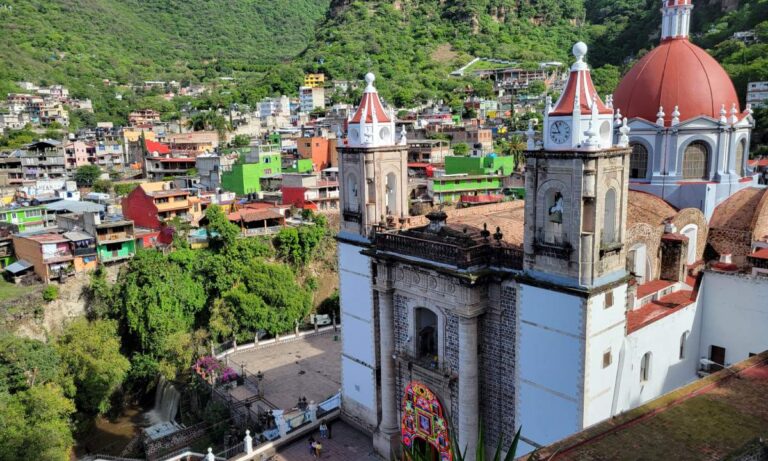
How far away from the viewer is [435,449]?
820 inches

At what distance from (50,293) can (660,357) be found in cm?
3276

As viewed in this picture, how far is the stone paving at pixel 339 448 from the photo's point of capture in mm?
22688

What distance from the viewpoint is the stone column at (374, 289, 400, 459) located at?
21672mm

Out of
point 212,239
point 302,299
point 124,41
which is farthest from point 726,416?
point 124,41

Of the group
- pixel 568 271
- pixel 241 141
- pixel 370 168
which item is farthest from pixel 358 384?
pixel 241 141

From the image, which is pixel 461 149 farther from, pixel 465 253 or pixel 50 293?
pixel 465 253

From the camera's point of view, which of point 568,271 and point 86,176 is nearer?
point 568,271

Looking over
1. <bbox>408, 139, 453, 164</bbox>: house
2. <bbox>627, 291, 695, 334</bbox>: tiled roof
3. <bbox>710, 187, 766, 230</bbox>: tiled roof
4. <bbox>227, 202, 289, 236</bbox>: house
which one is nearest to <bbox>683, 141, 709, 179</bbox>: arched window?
<bbox>710, 187, 766, 230</bbox>: tiled roof

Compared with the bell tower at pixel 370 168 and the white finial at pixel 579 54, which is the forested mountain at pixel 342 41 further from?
the white finial at pixel 579 54

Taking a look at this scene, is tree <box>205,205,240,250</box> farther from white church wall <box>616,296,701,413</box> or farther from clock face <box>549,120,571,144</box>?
white church wall <box>616,296,701,413</box>

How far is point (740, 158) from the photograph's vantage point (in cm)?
2494

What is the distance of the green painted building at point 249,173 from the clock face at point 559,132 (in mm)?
43173

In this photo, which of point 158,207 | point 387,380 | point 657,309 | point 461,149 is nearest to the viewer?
point 657,309

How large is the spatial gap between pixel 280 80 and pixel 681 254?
364 feet
